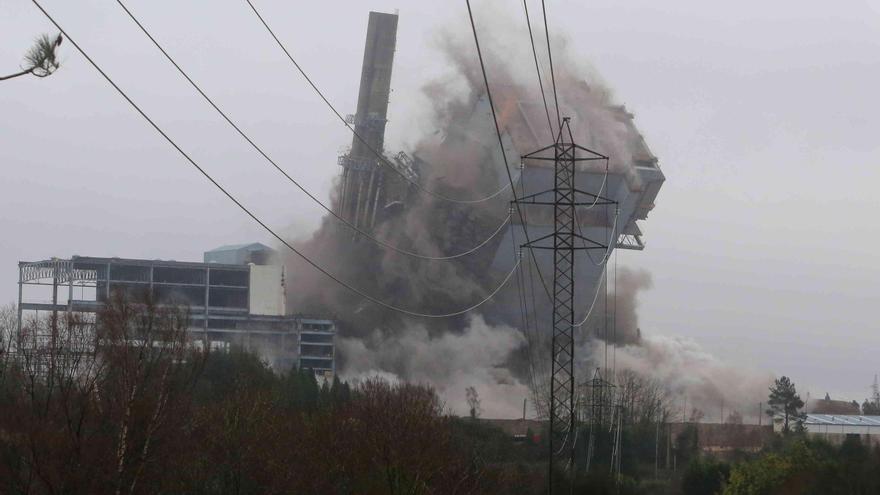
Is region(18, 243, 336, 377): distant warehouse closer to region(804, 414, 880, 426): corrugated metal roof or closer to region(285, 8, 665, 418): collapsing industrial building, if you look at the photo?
region(285, 8, 665, 418): collapsing industrial building

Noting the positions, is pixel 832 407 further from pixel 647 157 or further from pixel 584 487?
pixel 584 487

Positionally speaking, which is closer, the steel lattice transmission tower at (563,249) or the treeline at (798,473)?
the steel lattice transmission tower at (563,249)

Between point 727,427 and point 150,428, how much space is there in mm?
45479

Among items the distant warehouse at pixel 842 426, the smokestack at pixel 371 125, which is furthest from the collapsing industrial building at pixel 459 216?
the distant warehouse at pixel 842 426

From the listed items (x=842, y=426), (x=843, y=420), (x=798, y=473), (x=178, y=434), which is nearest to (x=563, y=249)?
(x=178, y=434)

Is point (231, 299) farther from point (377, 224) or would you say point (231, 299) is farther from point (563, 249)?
point (563, 249)

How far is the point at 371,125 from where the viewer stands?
235ft

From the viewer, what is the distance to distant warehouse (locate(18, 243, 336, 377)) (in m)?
72.9

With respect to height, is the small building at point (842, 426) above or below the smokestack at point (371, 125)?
below

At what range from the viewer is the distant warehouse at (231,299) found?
239 feet

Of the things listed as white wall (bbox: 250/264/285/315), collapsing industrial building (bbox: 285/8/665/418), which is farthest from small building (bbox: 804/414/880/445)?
white wall (bbox: 250/264/285/315)

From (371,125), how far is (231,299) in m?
13.0

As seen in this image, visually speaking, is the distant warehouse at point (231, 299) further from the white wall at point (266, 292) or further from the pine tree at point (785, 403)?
the pine tree at point (785, 403)

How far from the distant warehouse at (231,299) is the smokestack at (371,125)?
23.1 ft
